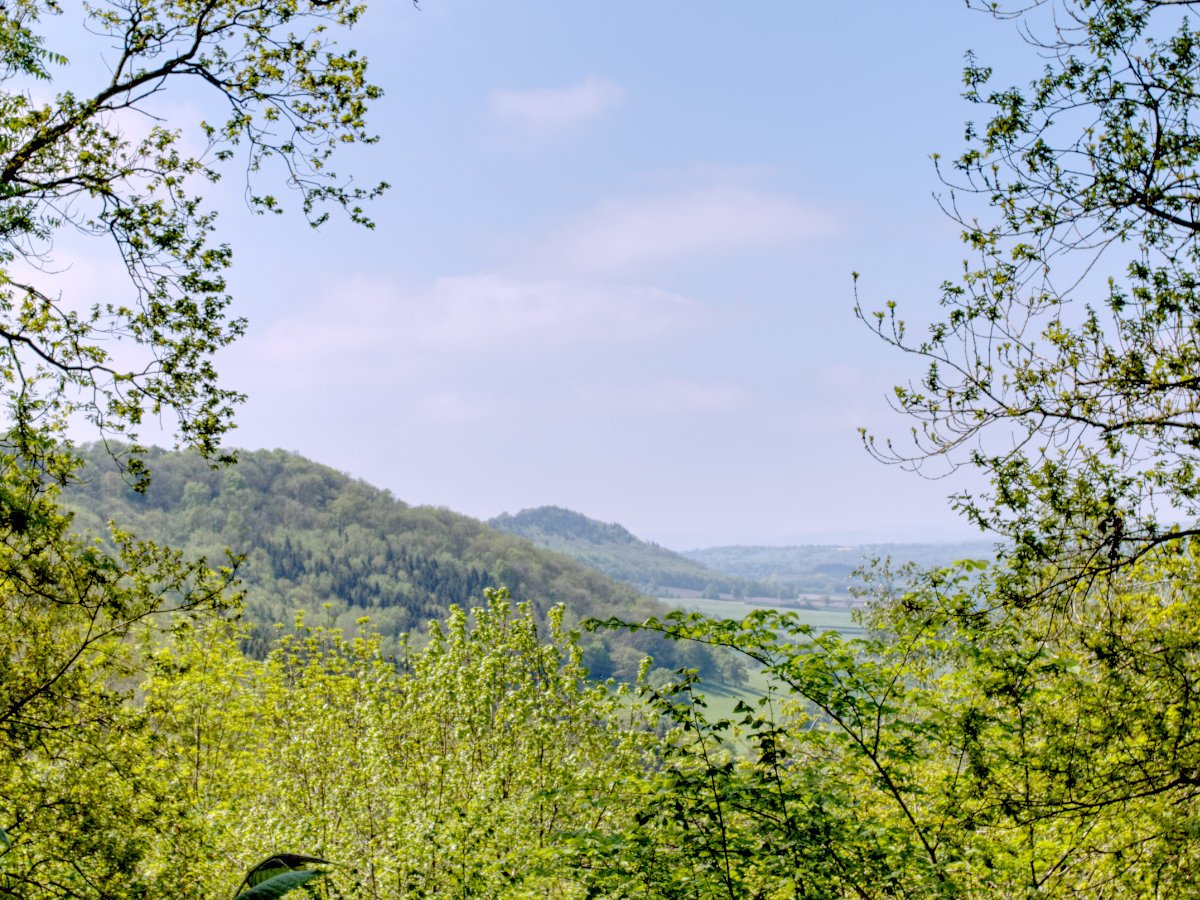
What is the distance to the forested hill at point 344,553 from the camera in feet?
490

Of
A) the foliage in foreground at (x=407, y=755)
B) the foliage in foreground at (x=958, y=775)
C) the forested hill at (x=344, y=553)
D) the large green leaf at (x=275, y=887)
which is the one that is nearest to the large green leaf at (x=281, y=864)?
the large green leaf at (x=275, y=887)

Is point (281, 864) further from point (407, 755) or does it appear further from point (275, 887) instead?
point (407, 755)

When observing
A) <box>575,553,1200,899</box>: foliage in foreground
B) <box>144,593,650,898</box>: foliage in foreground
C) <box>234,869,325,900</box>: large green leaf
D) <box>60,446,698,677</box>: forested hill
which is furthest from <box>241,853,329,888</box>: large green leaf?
<box>60,446,698,677</box>: forested hill

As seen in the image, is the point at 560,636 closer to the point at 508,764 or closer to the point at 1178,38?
the point at 508,764

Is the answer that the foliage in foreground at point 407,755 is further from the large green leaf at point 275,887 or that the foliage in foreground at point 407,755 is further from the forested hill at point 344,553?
the forested hill at point 344,553

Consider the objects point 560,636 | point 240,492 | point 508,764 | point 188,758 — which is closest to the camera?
point 560,636

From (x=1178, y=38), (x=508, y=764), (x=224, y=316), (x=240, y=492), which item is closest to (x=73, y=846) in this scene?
(x=224, y=316)

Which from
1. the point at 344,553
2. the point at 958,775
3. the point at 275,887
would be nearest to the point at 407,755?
the point at 275,887

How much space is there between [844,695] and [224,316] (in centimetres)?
703

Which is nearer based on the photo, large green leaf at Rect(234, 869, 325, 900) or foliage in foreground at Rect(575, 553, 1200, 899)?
foliage in foreground at Rect(575, 553, 1200, 899)

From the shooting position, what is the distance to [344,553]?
173 m

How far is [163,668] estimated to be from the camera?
8836 millimetres

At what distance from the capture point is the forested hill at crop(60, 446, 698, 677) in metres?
149

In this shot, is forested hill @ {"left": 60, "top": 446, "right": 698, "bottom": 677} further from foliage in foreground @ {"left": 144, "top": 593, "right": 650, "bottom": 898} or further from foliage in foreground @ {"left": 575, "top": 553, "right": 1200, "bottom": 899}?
foliage in foreground @ {"left": 575, "top": 553, "right": 1200, "bottom": 899}
